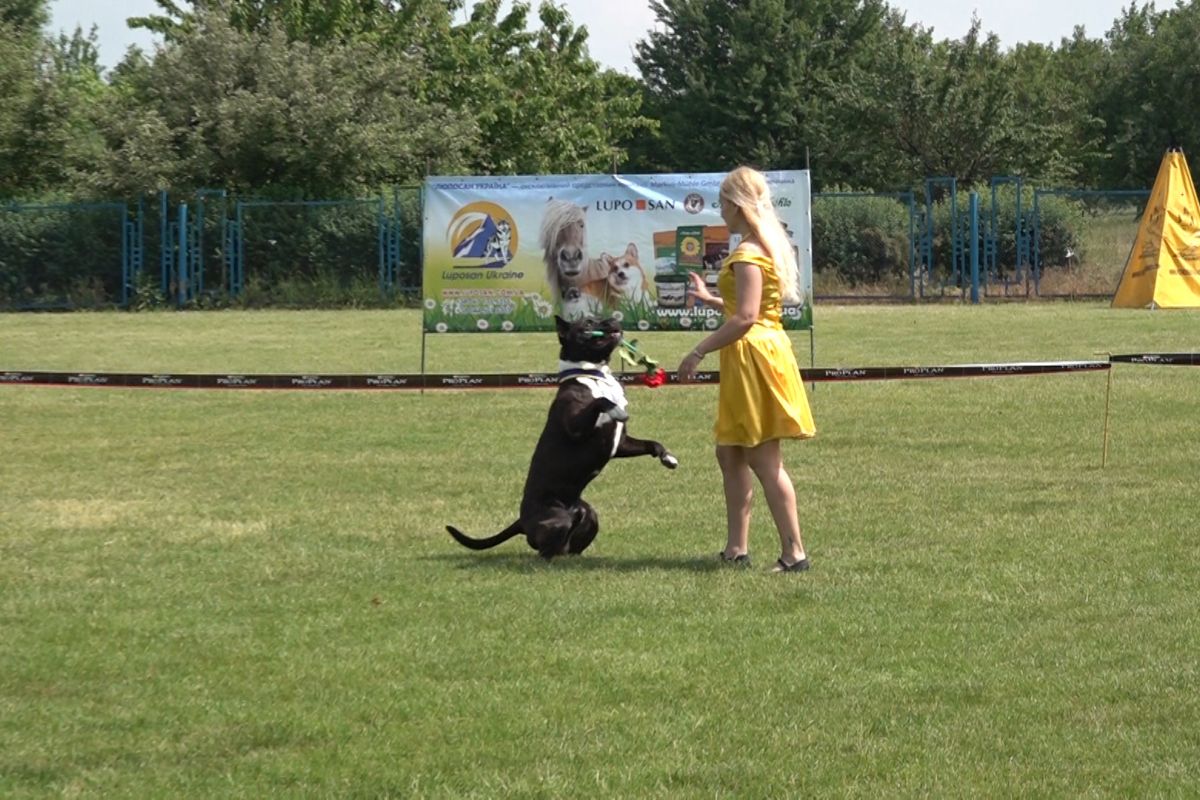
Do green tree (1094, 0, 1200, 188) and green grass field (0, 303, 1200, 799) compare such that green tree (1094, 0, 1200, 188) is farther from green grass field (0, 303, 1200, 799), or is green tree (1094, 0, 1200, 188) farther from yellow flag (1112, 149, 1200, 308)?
green grass field (0, 303, 1200, 799)

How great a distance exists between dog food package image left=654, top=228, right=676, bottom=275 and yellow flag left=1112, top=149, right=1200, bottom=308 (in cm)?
1697

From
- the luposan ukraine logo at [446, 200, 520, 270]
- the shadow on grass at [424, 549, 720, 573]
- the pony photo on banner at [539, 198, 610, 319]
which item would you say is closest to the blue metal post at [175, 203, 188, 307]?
the luposan ukraine logo at [446, 200, 520, 270]

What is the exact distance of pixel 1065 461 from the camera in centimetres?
1253

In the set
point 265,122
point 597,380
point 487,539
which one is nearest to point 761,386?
point 597,380

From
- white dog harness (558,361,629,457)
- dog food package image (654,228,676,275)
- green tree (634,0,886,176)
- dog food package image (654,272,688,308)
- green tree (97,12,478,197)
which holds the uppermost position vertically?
green tree (634,0,886,176)

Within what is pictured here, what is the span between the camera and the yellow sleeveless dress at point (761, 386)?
27.1 ft

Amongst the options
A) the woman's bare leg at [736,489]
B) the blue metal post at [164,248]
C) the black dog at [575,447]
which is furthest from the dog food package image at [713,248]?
the blue metal post at [164,248]

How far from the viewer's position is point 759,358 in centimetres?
829

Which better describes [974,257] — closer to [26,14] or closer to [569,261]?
[569,261]

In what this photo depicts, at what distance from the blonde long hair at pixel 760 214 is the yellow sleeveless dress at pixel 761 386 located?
0.23 feet

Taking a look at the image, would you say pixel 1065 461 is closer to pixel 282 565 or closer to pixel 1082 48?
pixel 282 565

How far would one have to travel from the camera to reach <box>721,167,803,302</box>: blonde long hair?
833 centimetres

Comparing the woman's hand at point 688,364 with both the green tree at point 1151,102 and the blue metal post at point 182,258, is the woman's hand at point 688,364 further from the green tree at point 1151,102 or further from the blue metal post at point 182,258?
the green tree at point 1151,102

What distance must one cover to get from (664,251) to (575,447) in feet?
33.9
